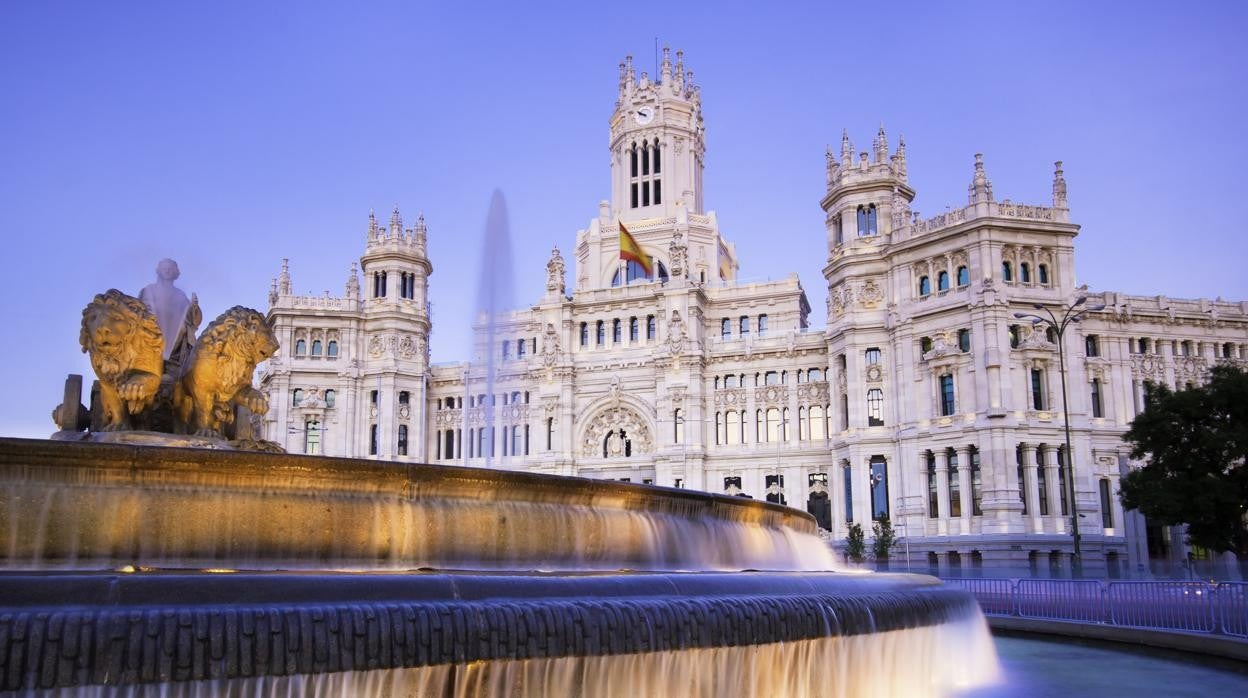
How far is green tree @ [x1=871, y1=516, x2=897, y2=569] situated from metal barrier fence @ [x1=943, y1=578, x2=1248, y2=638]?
70.3 ft

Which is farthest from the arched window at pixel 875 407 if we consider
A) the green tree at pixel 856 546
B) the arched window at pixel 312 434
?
the arched window at pixel 312 434

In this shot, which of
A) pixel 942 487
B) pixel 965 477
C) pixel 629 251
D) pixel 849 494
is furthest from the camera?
pixel 629 251

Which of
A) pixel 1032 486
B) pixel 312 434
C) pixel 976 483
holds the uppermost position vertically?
pixel 312 434

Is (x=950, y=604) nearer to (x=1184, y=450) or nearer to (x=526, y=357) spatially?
(x=1184, y=450)

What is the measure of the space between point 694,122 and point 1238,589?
6381 cm

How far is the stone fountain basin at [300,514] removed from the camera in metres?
7.83

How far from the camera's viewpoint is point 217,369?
1056 centimetres

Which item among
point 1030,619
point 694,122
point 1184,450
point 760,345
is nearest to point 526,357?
point 760,345

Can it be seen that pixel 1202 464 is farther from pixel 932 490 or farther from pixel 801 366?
pixel 801 366

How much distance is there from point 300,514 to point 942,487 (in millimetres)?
45392

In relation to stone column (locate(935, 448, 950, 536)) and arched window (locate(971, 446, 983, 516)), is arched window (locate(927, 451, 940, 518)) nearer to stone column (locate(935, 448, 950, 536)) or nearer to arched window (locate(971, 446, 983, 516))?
stone column (locate(935, 448, 950, 536))

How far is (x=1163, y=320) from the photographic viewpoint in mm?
52969

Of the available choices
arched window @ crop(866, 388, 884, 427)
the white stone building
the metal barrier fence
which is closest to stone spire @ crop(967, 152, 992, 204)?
the white stone building

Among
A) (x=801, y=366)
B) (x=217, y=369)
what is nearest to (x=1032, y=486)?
(x=801, y=366)
